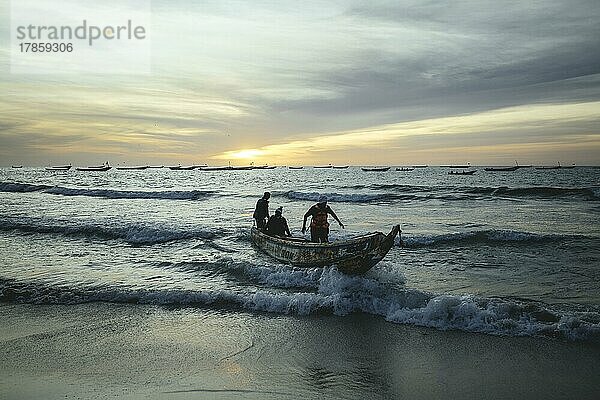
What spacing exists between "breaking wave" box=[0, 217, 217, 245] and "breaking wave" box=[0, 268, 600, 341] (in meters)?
8.16

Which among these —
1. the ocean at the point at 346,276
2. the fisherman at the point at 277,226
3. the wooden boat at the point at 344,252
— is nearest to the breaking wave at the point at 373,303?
the ocean at the point at 346,276

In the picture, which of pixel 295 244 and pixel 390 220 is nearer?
pixel 295 244

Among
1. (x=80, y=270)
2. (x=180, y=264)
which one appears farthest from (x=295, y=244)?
(x=80, y=270)

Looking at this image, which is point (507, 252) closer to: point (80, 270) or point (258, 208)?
point (258, 208)

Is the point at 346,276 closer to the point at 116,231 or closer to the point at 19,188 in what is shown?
the point at 116,231

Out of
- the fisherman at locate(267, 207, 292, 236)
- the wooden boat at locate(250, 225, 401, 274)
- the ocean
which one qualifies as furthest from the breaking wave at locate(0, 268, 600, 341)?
the fisherman at locate(267, 207, 292, 236)

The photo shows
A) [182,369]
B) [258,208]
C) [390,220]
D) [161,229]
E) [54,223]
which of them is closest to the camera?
[182,369]

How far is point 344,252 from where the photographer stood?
10531 mm

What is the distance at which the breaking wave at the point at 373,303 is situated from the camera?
773 centimetres

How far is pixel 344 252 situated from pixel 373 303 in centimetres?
170

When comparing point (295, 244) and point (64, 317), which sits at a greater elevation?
point (295, 244)

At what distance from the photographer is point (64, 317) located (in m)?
8.74

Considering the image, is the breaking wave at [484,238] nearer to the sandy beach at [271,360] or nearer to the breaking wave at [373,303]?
the breaking wave at [373,303]

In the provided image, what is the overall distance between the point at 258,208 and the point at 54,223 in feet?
41.0
